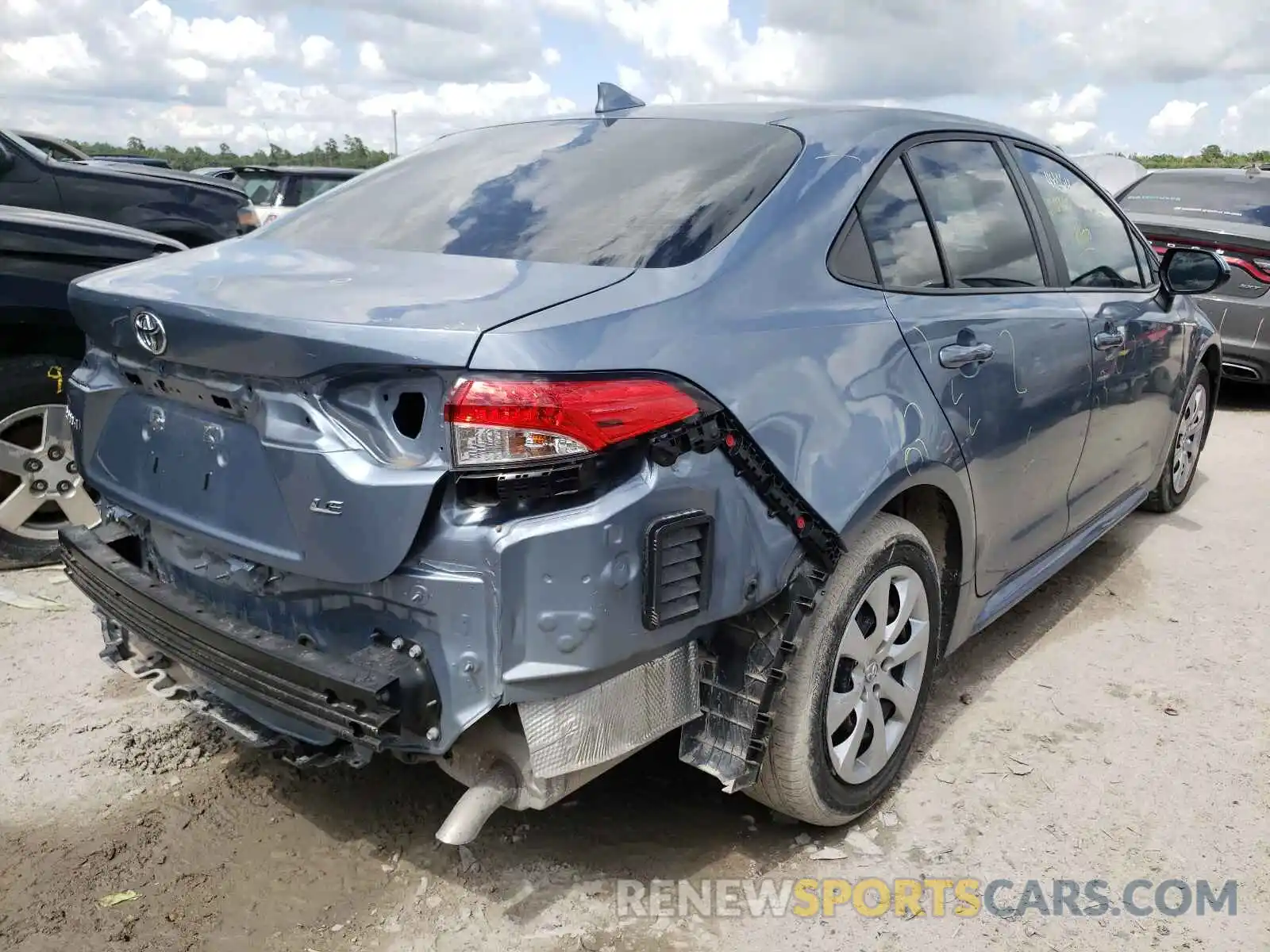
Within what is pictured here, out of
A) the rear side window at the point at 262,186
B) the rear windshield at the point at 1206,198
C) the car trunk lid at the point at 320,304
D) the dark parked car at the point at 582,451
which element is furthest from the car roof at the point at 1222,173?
the rear side window at the point at 262,186

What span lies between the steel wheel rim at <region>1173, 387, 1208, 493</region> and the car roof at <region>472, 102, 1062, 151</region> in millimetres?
2518

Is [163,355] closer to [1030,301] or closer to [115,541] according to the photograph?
[115,541]

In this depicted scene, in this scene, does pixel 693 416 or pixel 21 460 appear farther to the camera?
pixel 21 460

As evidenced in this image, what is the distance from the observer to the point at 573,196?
2570 mm

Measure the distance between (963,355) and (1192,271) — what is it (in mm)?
2030

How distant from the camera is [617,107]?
3.22m

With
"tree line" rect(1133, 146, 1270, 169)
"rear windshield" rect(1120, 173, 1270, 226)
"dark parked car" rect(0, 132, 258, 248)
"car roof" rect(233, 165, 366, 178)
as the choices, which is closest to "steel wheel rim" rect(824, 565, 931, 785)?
"dark parked car" rect(0, 132, 258, 248)

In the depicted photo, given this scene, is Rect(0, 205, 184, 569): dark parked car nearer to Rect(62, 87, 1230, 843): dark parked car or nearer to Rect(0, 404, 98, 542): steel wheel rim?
Rect(0, 404, 98, 542): steel wheel rim

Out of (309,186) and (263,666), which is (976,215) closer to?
(263,666)

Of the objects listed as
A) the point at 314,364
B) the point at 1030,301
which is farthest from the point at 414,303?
the point at 1030,301

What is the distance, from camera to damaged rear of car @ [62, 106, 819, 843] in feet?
6.35

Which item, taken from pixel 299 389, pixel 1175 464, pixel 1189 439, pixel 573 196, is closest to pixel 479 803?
pixel 299 389

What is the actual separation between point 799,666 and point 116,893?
1.65 meters

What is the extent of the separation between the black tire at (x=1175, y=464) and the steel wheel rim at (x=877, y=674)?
262 centimetres
